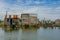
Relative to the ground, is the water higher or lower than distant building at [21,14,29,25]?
lower

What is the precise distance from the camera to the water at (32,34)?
1.90m

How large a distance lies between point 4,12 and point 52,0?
28.3 inches

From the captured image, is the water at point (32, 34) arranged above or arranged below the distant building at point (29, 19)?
below

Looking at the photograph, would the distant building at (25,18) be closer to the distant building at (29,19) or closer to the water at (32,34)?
the distant building at (29,19)

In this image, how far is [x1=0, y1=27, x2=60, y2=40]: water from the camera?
1900mm

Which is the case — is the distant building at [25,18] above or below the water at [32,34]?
above

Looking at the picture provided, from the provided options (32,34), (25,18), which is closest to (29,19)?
(25,18)

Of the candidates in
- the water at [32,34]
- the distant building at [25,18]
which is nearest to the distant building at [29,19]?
the distant building at [25,18]

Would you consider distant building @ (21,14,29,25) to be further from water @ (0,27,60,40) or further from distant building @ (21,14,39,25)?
water @ (0,27,60,40)

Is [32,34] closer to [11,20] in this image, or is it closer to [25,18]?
[25,18]

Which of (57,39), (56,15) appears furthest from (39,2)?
(57,39)

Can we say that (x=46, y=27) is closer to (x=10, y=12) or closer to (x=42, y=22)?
(x=42, y=22)

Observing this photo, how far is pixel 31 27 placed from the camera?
6.31 feet

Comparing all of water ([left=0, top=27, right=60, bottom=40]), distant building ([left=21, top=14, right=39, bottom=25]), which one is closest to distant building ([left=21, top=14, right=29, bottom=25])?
distant building ([left=21, top=14, right=39, bottom=25])
